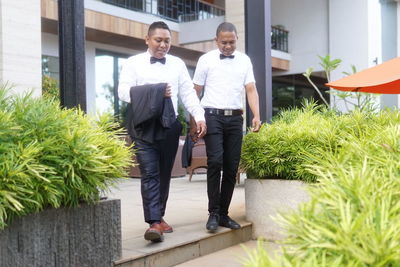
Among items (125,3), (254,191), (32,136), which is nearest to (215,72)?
(254,191)

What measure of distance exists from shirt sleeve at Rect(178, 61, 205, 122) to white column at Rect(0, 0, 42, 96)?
429 centimetres

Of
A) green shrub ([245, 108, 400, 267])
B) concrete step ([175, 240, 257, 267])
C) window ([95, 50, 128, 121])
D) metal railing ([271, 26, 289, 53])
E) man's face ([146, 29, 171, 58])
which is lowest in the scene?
concrete step ([175, 240, 257, 267])

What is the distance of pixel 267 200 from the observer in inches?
173

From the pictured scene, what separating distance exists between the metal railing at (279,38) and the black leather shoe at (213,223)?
1170cm

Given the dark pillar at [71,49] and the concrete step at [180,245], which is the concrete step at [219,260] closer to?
the concrete step at [180,245]

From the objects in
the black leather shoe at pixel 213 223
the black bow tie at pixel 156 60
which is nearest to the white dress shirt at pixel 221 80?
the black bow tie at pixel 156 60

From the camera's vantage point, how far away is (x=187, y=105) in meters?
4.02

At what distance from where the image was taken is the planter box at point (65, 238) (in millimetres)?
2564

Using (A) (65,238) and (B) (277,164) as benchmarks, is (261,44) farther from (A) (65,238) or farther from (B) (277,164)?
(A) (65,238)

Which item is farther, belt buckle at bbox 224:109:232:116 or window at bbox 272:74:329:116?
window at bbox 272:74:329:116

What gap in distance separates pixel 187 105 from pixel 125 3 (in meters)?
9.22

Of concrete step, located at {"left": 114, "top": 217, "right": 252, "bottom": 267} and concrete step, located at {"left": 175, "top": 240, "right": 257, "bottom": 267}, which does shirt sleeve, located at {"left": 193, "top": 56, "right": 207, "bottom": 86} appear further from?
concrete step, located at {"left": 175, "top": 240, "right": 257, "bottom": 267}

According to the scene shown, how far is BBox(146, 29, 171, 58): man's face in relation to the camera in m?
3.80

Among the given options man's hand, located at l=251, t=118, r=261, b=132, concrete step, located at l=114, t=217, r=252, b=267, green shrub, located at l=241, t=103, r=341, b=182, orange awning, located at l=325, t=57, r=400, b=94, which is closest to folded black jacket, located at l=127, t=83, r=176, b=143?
concrete step, located at l=114, t=217, r=252, b=267
